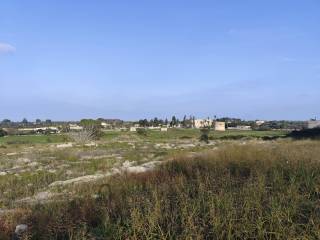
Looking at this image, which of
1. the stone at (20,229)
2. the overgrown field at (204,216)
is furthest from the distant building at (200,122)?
the stone at (20,229)

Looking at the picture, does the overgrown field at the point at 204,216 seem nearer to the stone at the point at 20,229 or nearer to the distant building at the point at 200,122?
the stone at the point at 20,229

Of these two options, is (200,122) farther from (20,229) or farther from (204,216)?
(204,216)

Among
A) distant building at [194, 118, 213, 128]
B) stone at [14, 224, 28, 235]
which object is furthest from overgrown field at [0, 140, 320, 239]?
distant building at [194, 118, 213, 128]

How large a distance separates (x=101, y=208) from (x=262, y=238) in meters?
3.49

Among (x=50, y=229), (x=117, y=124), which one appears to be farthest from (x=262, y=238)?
(x=117, y=124)

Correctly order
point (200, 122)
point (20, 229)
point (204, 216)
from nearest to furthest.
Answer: point (204, 216) → point (20, 229) → point (200, 122)

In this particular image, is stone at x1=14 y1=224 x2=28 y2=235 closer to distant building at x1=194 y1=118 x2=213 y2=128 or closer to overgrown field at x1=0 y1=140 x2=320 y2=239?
overgrown field at x1=0 y1=140 x2=320 y2=239

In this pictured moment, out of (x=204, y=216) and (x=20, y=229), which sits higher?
(x=204, y=216)

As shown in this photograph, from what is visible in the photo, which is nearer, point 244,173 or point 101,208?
point 101,208

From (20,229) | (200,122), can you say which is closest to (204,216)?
(20,229)

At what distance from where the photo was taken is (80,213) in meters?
8.91

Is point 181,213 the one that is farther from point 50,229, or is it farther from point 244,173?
point 244,173

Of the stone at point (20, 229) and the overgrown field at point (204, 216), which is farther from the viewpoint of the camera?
the stone at point (20, 229)

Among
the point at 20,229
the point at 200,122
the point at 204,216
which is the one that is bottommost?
the point at 20,229
